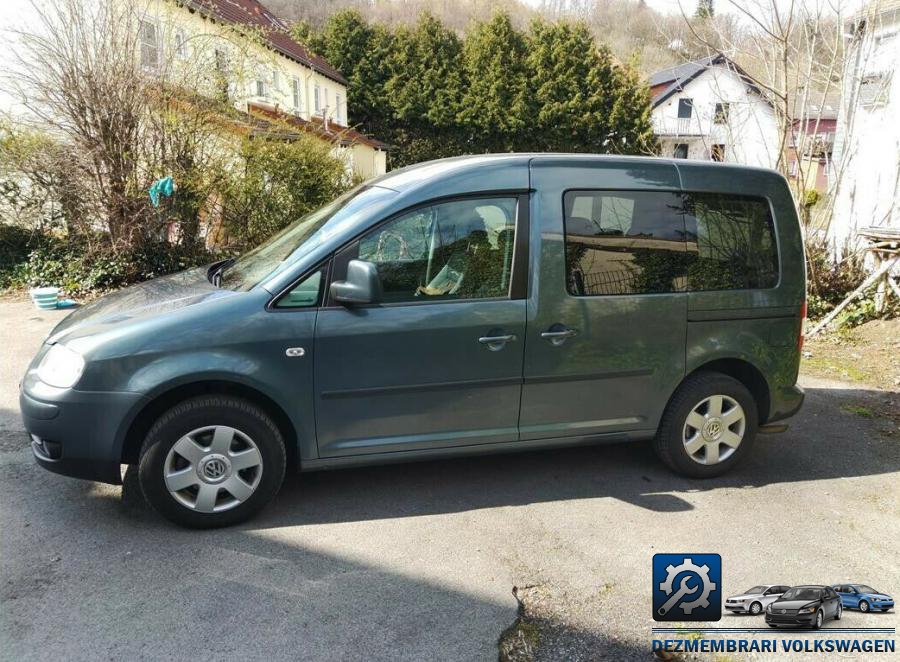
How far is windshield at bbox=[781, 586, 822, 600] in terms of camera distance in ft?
10.3

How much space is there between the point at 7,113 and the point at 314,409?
8.41 meters

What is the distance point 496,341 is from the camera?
12.6 feet

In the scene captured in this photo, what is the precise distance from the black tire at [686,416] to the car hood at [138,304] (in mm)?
2841

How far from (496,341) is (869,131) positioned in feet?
35.1

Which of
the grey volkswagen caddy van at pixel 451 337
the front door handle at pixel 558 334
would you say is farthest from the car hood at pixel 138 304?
the front door handle at pixel 558 334

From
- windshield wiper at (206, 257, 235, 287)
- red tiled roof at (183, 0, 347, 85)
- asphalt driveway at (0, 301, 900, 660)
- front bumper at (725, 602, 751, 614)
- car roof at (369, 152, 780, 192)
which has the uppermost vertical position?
red tiled roof at (183, 0, 347, 85)

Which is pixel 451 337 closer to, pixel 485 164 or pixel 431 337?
pixel 431 337

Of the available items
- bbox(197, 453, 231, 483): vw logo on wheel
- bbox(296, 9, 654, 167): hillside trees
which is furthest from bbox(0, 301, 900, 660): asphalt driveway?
bbox(296, 9, 654, 167): hillside trees

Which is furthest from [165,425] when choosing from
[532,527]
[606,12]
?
[606,12]

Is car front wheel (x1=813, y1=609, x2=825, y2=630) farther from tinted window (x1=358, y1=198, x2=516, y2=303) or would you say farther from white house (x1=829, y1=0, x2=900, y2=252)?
white house (x1=829, y1=0, x2=900, y2=252)

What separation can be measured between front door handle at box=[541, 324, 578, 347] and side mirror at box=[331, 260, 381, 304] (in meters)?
1.05

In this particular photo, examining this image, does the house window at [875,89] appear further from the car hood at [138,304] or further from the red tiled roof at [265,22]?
the car hood at [138,304]

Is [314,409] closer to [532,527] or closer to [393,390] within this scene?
[393,390]

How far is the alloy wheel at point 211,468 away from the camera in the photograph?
11.4ft
